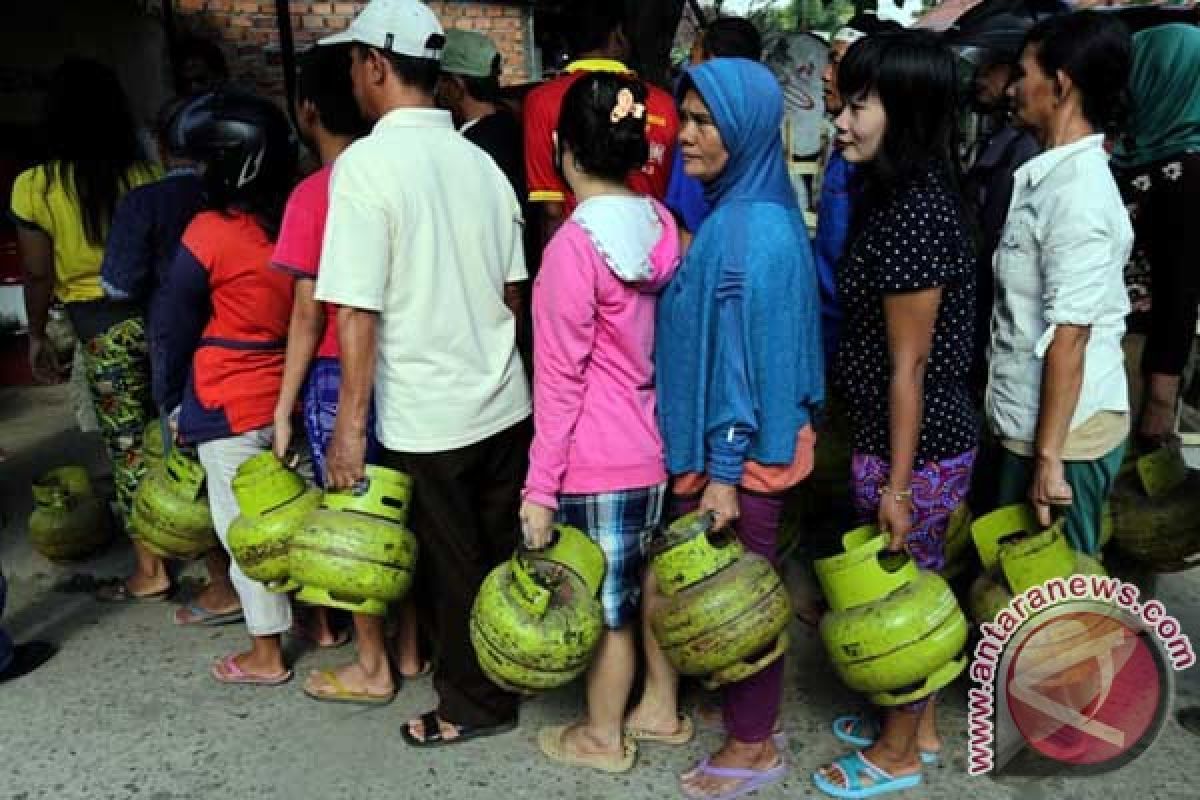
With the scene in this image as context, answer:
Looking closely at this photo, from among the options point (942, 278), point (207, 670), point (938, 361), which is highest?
point (942, 278)

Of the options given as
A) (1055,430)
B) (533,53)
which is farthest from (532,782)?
(533,53)

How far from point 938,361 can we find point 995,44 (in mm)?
2131

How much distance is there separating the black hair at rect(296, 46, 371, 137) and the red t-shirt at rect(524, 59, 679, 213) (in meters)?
0.61

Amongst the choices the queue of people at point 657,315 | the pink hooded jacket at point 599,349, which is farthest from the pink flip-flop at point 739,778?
the pink hooded jacket at point 599,349

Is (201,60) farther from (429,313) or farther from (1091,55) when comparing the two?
(1091,55)

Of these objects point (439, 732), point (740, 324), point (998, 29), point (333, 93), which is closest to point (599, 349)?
point (740, 324)

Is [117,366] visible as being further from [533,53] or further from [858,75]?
[533,53]

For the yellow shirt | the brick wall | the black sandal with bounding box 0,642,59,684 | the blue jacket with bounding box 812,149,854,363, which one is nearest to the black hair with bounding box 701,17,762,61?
the blue jacket with bounding box 812,149,854,363

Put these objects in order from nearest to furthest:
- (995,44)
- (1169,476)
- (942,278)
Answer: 1. (942,278)
2. (1169,476)
3. (995,44)

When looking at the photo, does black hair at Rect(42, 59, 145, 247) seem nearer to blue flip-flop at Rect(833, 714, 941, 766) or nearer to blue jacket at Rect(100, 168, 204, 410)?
blue jacket at Rect(100, 168, 204, 410)

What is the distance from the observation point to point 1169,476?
287 centimetres

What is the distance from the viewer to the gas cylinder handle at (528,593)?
7.31ft

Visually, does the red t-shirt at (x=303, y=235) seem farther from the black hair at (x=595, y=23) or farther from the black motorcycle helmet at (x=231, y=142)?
the black hair at (x=595, y=23)

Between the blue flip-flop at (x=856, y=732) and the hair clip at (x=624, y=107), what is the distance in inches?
73.8
